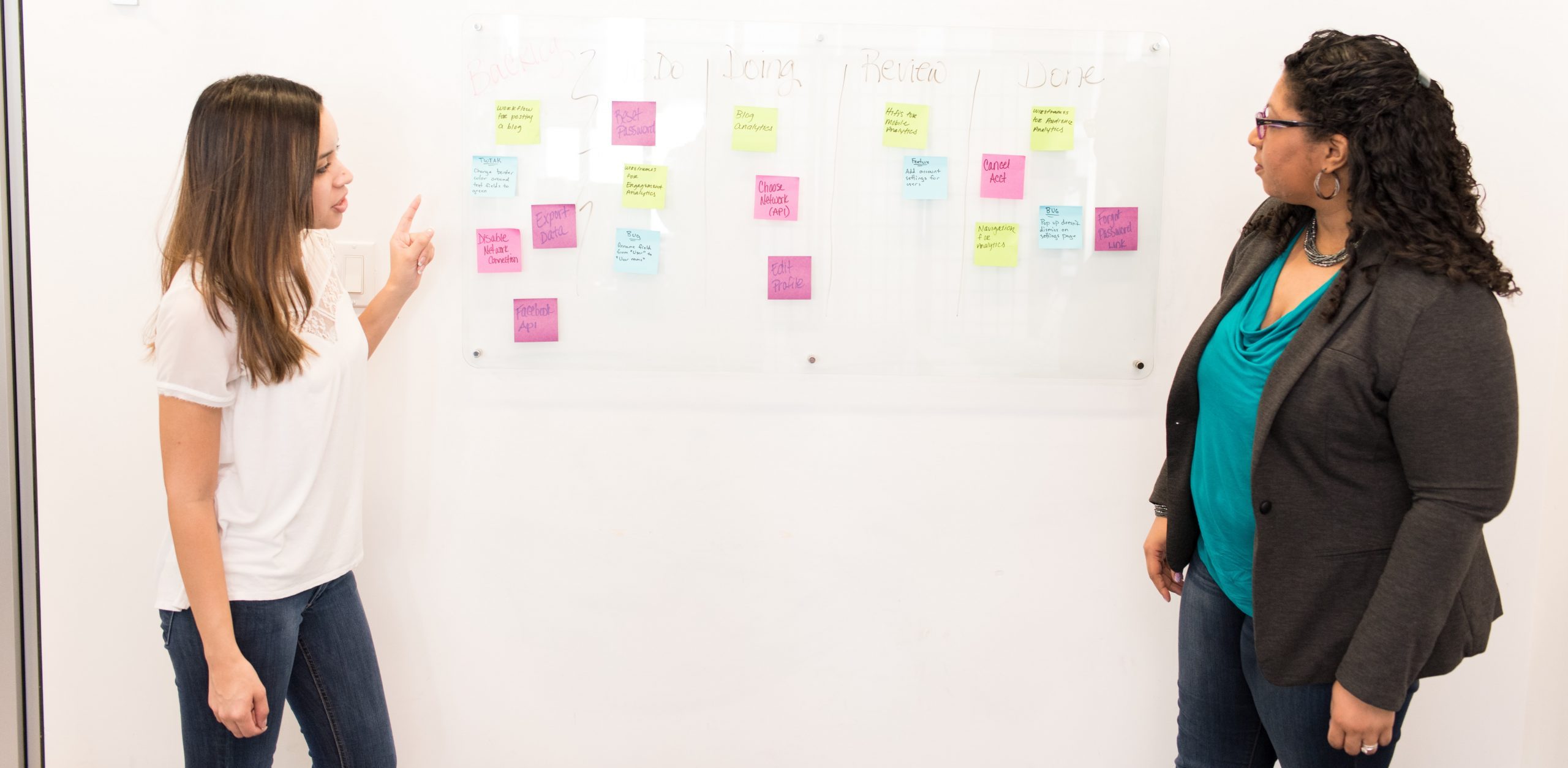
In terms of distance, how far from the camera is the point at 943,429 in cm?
172

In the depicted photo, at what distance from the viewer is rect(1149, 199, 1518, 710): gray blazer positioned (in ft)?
3.22

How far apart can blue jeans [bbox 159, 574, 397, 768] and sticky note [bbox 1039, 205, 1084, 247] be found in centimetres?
132

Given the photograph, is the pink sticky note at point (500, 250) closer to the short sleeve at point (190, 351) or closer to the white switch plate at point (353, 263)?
the white switch plate at point (353, 263)

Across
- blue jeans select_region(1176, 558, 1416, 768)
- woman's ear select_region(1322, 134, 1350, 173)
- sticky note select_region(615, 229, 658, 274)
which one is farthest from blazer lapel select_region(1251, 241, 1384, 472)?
sticky note select_region(615, 229, 658, 274)

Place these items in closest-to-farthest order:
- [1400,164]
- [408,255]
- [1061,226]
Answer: [1400,164]
[408,255]
[1061,226]

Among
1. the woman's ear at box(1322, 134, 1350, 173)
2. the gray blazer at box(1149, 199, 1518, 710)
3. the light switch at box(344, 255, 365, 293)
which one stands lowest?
the gray blazer at box(1149, 199, 1518, 710)

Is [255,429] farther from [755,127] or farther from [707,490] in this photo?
[755,127]

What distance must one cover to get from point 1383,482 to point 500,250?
142cm

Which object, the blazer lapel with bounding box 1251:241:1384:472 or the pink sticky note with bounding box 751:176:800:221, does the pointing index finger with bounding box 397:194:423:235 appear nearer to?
the pink sticky note with bounding box 751:176:800:221

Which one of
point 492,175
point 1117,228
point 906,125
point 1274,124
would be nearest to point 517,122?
point 492,175

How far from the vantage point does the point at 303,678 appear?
130 cm

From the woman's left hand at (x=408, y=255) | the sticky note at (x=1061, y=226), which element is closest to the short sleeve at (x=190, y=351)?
the woman's left hand at (x=408, y=255)

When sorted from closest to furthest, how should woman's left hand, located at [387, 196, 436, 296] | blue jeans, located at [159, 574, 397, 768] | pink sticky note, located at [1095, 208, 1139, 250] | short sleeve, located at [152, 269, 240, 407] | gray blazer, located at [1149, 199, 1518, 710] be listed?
gray blazer, located at [1149, 199, 1518, 710], short sleeve, located at [152, 269, 240, 407], blue jeans, located at [159, 574, 397, 768], woman's left hand, located at [387, 196, 436, 296], pink sticky note, located at [1095, 208, 1139, 250]

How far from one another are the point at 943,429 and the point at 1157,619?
561 mm
